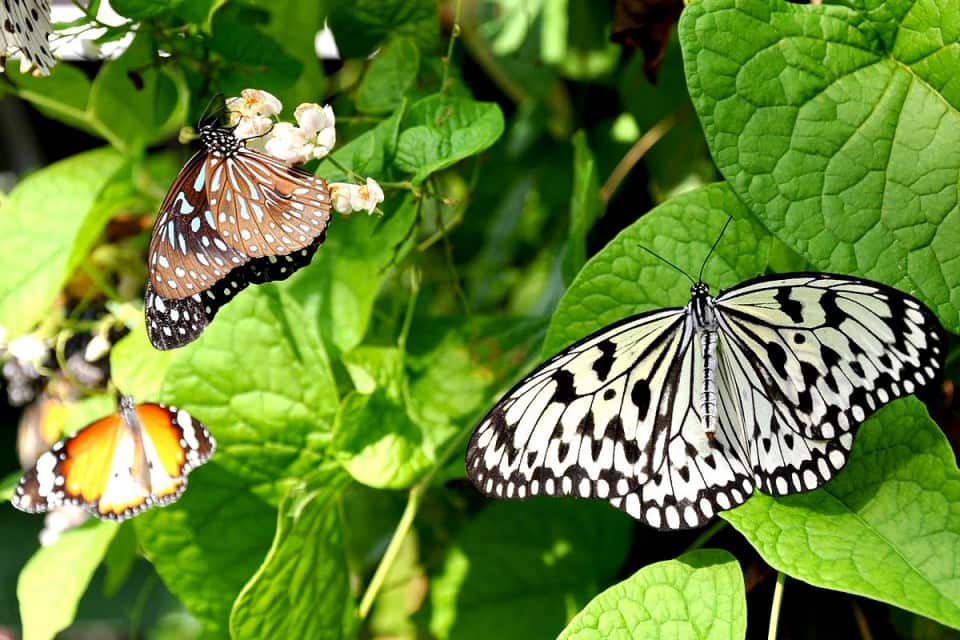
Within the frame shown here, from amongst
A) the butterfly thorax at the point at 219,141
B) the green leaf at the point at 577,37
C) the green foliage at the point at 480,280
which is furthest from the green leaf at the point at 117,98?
the green leaf at the point at 577,37

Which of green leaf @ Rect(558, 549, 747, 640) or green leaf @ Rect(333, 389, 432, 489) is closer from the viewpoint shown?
green leaf @ Rect(558, 549, 747, 640)

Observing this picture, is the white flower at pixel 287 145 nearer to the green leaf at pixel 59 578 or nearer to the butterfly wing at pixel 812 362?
the butterfly wing at pixel 812 362

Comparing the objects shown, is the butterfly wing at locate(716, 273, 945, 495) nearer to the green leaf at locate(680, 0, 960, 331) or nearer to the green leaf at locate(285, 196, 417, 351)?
the green leaf at locate(680, 0, 960, 331)

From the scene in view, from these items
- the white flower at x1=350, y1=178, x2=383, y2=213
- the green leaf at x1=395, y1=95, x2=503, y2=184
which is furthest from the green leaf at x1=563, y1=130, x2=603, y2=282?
the white flower at x1=350, y1=178, x2=383, y2=213

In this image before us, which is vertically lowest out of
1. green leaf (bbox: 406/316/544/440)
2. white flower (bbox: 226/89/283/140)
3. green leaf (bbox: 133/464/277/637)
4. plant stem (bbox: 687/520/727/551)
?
plant stem (bbox: 687/520/727/551)

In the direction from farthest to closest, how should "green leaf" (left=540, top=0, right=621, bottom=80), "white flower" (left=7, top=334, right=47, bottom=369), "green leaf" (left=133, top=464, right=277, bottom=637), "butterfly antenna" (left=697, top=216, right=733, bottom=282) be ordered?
"green leaf" (left=540, top=0, right=621, bottom=80)
"white flower" (left=7, top=334, right=47, bottom=369)
"green leaf" (left=133, top=464, right=277, bottom=637)
"butterfly antenna" (left=697, top=216, right=733, bottom=282)

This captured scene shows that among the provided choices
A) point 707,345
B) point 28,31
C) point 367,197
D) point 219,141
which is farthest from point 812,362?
point 28,31

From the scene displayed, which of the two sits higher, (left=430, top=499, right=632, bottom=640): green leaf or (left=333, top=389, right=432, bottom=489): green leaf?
(left=333, top=389, right=432, bottom=489): green leaf
